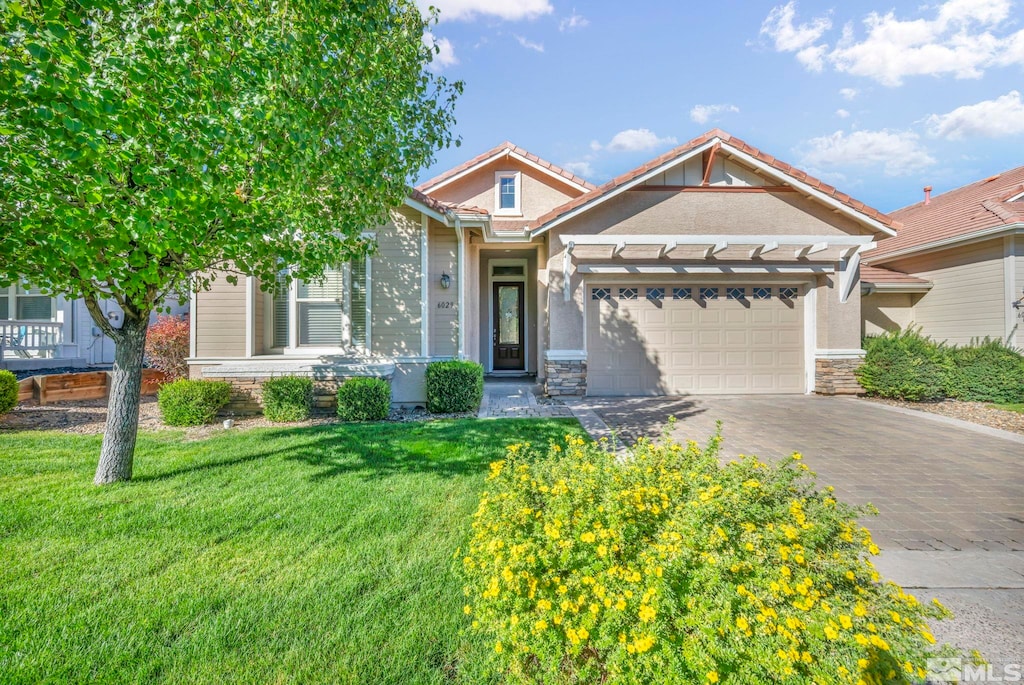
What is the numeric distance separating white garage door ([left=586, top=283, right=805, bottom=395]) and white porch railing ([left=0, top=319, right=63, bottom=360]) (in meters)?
14.2

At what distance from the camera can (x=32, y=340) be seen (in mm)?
11258

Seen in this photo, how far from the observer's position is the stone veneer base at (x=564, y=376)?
9078 millimetres

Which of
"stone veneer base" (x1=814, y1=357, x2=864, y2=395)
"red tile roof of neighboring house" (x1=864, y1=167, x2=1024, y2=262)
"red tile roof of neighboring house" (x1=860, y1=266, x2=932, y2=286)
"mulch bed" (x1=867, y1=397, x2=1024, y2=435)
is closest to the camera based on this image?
"mulch bed" (x1=867, y1=397, x2=1024, y2=435)

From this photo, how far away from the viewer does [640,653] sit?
1564 mm

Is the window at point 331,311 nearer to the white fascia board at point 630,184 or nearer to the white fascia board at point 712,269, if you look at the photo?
the white fascia board at point 630,184

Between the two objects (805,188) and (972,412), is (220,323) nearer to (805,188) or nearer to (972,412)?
(805,188)

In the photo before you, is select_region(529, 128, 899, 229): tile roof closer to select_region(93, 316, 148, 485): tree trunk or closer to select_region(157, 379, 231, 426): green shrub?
select_region(157, 379, 231, 426): green shrub

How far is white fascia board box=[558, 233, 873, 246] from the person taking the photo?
337 inches

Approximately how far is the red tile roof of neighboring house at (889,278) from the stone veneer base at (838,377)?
3052mm

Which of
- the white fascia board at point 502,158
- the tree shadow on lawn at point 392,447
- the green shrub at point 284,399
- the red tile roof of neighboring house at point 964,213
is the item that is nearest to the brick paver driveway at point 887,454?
the tree shadow on lawn at point 392,447

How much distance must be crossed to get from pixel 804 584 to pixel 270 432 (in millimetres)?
6587

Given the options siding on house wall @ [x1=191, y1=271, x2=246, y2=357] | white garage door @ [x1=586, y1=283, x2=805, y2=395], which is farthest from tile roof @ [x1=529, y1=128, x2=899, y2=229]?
siding on house wall @ [x1=191, y1=271, x2=246, y2=357]

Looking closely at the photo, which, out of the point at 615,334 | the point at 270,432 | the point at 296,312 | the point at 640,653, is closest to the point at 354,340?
the point at 296,312

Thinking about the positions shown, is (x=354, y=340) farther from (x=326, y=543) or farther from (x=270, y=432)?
(x=326, y=543)
